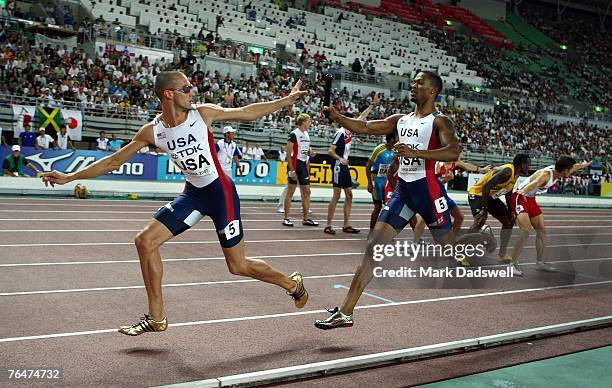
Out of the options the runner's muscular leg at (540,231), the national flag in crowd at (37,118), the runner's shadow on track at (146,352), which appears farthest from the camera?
the national flag in crowd at (37,118)

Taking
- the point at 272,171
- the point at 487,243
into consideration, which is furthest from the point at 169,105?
the point at 272,171

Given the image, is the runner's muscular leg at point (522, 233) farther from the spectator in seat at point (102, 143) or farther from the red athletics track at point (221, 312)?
the spectator in seat at point (102, 143)

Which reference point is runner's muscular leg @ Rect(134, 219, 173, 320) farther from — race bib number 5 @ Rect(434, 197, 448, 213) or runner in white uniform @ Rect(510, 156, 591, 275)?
runner in white uniform @ Rect(510, 156, 591, 275)

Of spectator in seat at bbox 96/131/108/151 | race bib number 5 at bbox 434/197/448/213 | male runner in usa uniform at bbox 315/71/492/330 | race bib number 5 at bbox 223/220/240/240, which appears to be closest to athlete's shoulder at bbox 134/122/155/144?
race bib number 5 at bbox 223/220/240/240

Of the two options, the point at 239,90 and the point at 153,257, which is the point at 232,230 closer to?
the point at 153,257

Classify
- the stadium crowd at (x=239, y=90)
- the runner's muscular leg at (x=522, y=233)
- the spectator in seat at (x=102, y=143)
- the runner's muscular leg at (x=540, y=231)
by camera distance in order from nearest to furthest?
the runner's muscular leg at (x=522, y=233), the runner's muscular leg at (x=540, y=231), the spectator in seat at (x=102, y=143), the stadium crowd at (x=239, y=90)

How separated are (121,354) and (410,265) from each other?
4.51 metres

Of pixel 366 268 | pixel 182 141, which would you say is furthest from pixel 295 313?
pixel 182 141

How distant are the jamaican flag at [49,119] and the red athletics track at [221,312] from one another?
32.9 feet

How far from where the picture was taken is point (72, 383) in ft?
13.4

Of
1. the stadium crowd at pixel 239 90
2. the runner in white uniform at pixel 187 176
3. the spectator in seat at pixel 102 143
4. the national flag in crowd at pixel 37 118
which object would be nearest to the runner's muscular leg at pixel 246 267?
the runner in white uniform at pixel 187 176

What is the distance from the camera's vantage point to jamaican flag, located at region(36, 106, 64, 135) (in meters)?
20.5

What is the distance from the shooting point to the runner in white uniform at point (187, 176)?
199 inches

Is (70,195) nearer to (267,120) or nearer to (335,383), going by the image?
(267,120)
